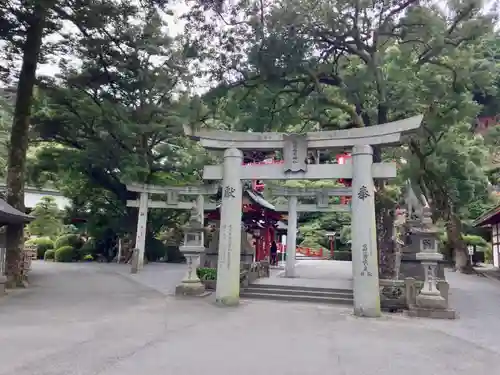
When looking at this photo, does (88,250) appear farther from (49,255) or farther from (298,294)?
(298,294)

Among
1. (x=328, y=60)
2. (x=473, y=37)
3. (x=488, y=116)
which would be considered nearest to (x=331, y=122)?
(x=328, y=60)

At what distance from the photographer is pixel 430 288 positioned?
10.1 meters

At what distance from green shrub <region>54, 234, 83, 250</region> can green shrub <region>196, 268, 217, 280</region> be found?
52.6 ft

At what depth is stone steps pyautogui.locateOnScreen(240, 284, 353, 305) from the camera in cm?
1202

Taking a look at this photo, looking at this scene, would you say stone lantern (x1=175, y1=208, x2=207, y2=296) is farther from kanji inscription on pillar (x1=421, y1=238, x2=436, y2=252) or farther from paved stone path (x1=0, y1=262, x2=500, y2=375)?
kanji inscription on pillar (x1=421, y1=238, x2=436, y2=252)

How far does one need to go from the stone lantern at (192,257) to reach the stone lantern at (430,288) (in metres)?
5.90

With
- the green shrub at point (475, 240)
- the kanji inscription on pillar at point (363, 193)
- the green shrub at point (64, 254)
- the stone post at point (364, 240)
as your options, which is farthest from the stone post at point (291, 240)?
the green shrub at point (64, 254)

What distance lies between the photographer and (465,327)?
28.8 ft

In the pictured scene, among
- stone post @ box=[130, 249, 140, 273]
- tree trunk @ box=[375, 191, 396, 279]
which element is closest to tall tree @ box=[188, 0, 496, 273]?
tree trunk @ box=[375, 191, 396, 279]

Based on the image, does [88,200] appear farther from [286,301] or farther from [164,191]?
[286,301]

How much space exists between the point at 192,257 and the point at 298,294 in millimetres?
3320

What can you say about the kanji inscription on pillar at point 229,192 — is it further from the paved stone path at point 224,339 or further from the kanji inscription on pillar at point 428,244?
the kanji inscription on pillar at point 428,244

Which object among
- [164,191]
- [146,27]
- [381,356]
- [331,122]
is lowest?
[381,356]

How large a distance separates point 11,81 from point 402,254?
15.3m
